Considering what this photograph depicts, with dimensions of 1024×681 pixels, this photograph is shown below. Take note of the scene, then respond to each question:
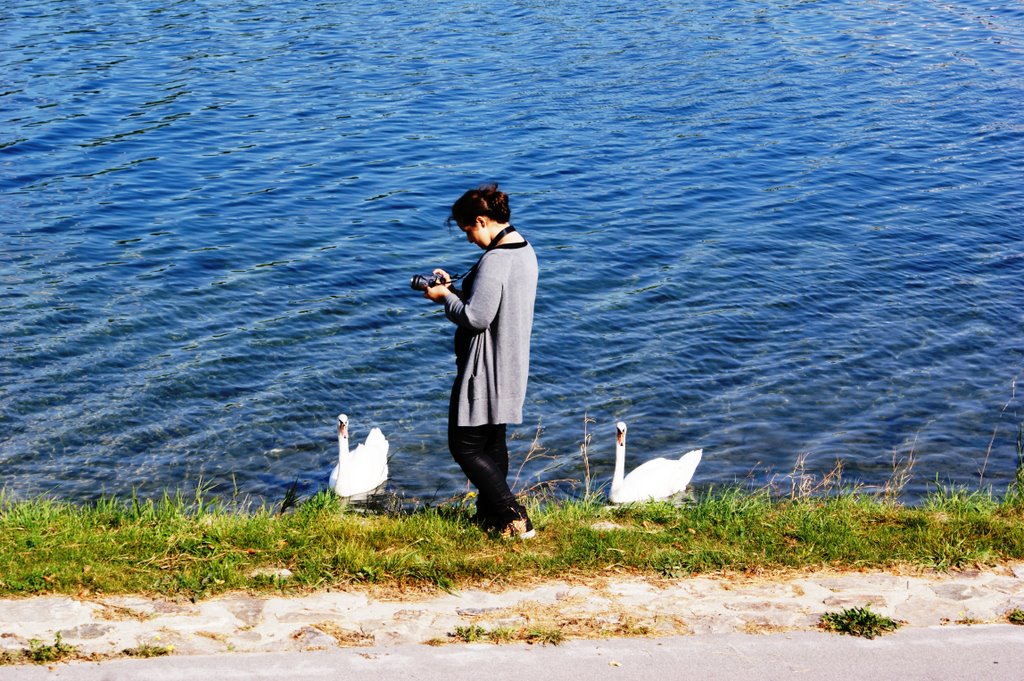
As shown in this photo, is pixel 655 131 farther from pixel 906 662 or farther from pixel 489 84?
pixel 906 662

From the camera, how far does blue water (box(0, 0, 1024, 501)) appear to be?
416 inches

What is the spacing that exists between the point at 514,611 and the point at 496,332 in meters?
1.52

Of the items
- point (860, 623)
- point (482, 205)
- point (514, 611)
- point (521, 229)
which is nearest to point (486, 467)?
point (514, 611)

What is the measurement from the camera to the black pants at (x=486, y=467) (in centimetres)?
669

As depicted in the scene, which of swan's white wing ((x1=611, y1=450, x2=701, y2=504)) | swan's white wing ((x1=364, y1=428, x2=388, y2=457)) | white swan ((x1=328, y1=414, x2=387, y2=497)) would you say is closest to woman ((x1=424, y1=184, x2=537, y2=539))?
swan's white wing ((x1=611, y1=450, x2=701, y2=504))

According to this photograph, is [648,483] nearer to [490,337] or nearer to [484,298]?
[490,337]

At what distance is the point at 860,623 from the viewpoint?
18.9 ft

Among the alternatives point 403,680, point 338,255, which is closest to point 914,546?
point 403,680

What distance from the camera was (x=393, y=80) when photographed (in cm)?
2203

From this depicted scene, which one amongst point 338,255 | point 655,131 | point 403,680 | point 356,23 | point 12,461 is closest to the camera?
point 403,680

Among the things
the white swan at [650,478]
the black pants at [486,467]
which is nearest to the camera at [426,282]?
the black pants at [486,467]

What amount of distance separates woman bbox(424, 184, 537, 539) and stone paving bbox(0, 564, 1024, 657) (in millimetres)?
818

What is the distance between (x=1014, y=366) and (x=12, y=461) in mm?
9669

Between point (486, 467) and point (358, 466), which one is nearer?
point (486, 467)
